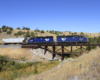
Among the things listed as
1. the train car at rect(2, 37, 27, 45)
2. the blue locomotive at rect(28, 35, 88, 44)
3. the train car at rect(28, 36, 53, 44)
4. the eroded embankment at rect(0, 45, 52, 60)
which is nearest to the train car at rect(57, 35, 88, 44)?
the blue locomotive at rect(28, 35, 88, 44)

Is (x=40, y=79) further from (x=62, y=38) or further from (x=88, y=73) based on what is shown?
(x=62, y=38)

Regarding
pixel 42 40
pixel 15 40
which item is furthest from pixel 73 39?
pixel 15 40

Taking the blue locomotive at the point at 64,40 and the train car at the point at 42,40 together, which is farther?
the train car at the point at 42,40

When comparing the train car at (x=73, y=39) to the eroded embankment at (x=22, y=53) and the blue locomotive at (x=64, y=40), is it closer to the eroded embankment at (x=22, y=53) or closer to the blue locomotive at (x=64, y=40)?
the blue locomotive at (x=64, y=40)

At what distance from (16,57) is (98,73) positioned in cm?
2650

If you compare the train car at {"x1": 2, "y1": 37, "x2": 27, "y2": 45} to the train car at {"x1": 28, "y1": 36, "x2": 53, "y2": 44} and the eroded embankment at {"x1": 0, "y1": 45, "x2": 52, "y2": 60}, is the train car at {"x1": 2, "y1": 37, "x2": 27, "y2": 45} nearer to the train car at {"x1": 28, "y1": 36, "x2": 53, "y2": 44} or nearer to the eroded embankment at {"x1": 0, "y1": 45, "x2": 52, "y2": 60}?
the train car at {"x1": 28, "y1": 36, "x2": 53, "y2": 44}

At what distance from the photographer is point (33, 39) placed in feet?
121

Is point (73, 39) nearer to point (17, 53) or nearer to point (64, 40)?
point (64, 40)

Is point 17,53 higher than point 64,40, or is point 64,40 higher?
point 64,40

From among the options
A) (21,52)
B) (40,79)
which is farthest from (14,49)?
(40,79)

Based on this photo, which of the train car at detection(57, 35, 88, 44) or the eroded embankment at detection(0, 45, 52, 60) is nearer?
the eroded embankment at detection(0, 45, 52, 60)

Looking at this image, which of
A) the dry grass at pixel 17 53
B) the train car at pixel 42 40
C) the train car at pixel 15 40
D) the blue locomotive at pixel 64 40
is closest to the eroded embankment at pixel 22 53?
the dry grass at pixel 17 53

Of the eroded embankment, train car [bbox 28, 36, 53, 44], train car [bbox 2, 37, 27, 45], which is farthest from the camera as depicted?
train car [bbox 2, 37, 27, 45]

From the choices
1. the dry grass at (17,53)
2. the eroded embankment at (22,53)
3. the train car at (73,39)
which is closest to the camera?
the dry grass at (17,53)
